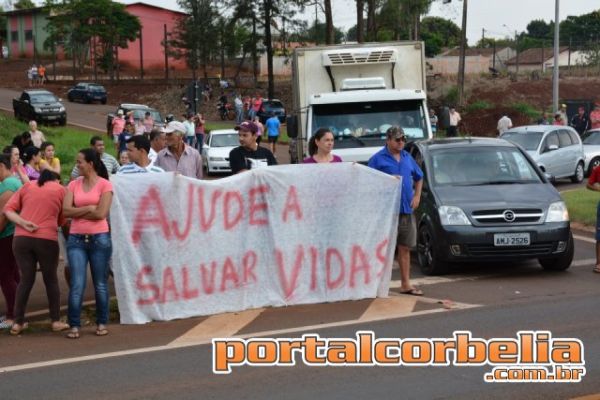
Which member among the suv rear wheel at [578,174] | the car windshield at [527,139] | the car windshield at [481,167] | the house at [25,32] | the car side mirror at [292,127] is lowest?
the suv rear wheel at [578,174]

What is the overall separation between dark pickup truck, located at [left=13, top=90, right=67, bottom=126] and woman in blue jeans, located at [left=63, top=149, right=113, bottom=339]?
121 feet

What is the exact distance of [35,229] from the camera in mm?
9109

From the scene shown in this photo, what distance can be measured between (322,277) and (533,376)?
351 centimetres

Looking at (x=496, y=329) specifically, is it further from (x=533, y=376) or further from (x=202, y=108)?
(x=202, y=108)

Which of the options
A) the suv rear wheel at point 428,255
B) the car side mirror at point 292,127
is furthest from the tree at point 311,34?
the suv rear wheel at point 428,255

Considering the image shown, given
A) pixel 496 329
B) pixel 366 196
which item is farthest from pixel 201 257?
pixel 496 329

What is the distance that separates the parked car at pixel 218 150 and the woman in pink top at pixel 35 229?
18.8 metres

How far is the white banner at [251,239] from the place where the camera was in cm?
957

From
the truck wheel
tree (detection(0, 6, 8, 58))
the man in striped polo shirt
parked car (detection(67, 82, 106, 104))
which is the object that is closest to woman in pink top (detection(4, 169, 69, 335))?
the man in striped polo shirt

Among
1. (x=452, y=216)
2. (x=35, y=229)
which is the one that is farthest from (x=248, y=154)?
(x=452, y=216)

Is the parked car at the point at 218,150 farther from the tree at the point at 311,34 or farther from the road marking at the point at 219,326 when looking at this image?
the tree at the point at 311,34

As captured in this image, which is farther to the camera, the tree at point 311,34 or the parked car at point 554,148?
the tree at point 311,34

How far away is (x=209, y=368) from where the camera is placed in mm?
7809

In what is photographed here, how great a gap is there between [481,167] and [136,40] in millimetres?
77480
